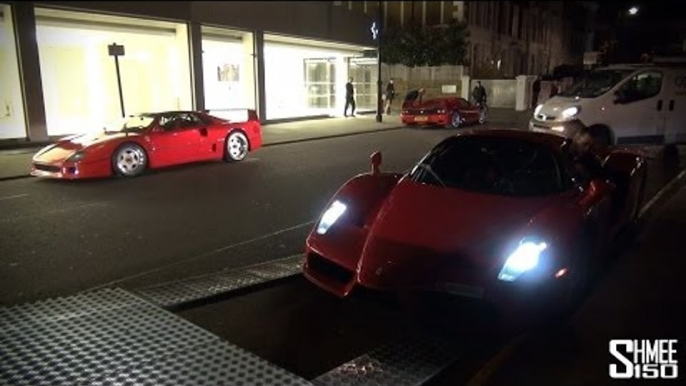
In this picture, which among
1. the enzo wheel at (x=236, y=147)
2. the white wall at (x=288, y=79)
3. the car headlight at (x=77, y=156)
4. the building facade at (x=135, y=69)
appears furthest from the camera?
the white wall at (x=288, y=79)

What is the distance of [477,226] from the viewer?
377cm

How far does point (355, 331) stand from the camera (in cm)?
395

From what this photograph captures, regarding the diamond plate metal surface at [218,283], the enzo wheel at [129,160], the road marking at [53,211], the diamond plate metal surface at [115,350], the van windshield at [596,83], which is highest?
the van windshield at [596,83]

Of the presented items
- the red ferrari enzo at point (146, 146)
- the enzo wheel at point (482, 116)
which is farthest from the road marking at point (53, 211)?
the enzo wheel at point (482, 116)

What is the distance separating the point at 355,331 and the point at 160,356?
1321 mm

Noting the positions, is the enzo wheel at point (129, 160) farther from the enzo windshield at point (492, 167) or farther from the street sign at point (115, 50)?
the enzo windshield at point (492, 167)

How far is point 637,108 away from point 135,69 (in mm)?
15699

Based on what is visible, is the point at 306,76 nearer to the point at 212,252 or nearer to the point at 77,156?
the point at 77,156

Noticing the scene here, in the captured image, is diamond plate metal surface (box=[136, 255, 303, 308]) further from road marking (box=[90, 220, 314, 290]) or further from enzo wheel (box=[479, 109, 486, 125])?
enzo wheel (box=[479, 109, 486, 125])

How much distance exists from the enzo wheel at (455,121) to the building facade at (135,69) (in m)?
4.71

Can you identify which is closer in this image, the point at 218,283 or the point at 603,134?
the point at 218,283

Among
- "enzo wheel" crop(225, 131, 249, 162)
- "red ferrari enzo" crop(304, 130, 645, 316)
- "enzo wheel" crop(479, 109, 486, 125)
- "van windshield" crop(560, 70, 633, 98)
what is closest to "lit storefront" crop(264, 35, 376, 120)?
"enzo wheel" crop(479, 109, 486, 125)

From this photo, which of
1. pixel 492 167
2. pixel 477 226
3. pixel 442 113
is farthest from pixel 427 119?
pixel 477 226

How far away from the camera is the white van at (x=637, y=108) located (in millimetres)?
12055
